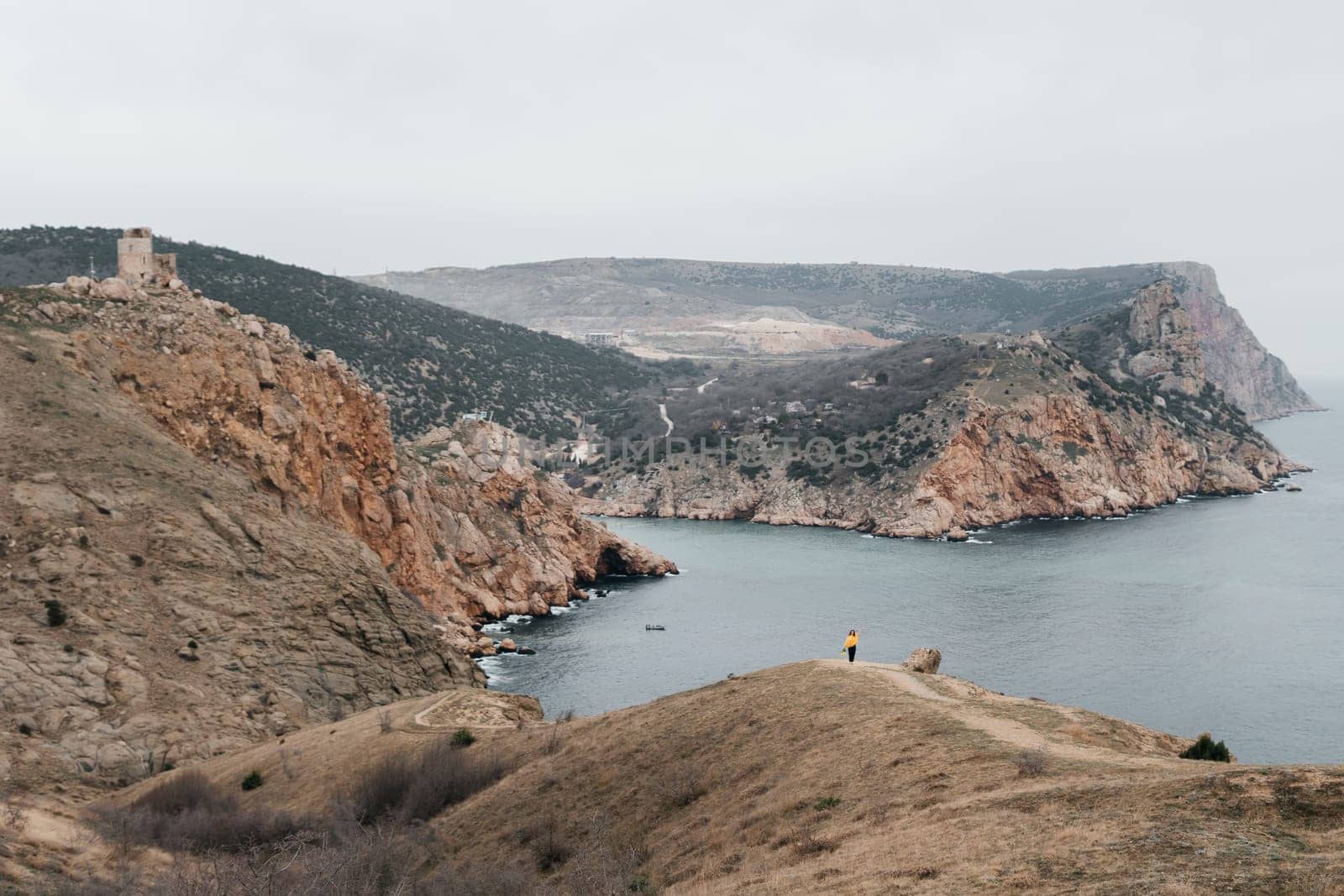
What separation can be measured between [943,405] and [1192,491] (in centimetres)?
3255

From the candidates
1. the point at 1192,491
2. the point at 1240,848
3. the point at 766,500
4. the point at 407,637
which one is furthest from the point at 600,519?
the point at 1240,848

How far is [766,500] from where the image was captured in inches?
4769

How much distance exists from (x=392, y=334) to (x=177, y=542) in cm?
10466

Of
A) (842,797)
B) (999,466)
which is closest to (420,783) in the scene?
(842,797)

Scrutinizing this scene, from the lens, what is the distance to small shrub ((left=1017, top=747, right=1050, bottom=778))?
1652 cm

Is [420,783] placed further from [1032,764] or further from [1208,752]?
[1208,752]

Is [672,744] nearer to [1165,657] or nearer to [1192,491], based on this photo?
[1165,657]

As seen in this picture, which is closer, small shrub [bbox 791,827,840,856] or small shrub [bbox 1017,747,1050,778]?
small shrub [bbox 791,827,840,856]

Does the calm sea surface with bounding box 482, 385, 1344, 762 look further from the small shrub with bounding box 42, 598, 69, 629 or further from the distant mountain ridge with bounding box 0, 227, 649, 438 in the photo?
the distant mountain ridge with bounding box 0, 227, 649, 438

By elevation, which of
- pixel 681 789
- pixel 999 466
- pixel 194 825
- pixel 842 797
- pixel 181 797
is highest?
pixel 842 797

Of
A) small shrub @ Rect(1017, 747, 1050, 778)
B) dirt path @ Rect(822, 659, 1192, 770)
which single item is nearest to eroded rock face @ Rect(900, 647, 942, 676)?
dirt path @ Rect(822, 659, 1192, 770)

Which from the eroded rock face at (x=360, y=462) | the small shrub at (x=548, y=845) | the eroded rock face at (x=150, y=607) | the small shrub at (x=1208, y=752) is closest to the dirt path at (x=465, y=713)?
the eroded rock face at (x=150, y=607)

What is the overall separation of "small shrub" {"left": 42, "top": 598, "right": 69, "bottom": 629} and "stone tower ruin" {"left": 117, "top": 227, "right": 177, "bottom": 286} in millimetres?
21718

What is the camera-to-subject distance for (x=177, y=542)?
117 feet
